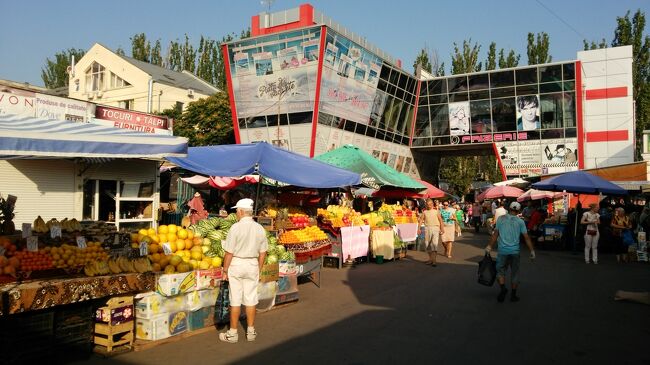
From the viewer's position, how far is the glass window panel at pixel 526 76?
35.0 meters

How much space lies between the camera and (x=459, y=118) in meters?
37.9

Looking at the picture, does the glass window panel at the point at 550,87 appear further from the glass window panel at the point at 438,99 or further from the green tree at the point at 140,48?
the green tree at the point at 140,48

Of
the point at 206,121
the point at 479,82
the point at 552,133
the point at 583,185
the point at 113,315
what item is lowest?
the point at 113,315

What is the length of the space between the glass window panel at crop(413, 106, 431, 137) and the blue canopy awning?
28.6 m

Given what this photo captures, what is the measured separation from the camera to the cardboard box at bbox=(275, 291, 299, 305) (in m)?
8.27

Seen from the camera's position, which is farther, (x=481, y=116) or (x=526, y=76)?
(x=481, y=116)

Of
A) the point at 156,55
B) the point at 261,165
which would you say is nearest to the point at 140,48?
the point at 156,55

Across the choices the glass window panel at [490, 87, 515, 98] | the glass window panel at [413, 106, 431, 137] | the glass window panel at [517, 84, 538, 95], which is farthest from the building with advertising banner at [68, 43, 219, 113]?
the glass window panel at [517, 84, 538, 95]

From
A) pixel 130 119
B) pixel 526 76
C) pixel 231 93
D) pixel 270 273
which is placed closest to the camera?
pixel 270 273

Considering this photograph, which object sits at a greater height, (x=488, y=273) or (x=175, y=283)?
(x=175, y=283)

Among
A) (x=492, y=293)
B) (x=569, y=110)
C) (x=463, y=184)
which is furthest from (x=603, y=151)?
(x=492, y=293)

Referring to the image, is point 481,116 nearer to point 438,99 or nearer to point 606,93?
point 438,99

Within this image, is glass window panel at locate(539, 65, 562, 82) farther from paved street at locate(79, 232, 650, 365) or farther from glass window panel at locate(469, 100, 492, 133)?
paved street at locate(79, 232, 650, 365)

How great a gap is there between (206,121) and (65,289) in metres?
32.1
